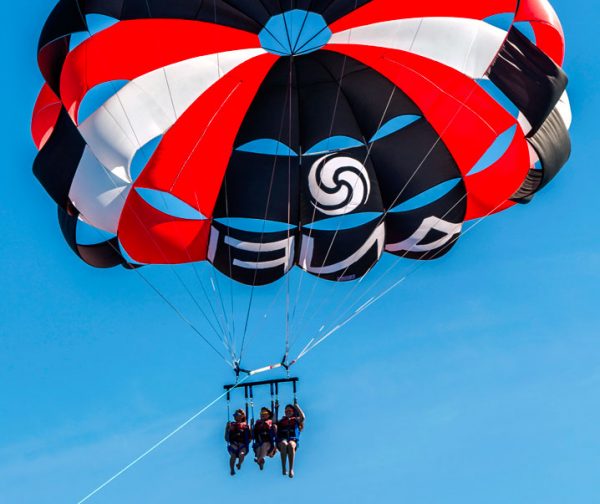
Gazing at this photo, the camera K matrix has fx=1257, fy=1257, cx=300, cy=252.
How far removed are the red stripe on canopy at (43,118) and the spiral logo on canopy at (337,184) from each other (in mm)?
3501

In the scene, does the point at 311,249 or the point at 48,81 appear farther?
the point at 311,249

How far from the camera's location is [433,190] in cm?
1652

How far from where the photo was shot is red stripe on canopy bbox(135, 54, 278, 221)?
52.1 feet

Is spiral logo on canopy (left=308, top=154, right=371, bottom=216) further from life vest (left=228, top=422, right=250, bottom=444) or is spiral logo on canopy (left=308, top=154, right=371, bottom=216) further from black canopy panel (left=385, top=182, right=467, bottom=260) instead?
life vest (left=228, top=422, right=250, bottom=444)

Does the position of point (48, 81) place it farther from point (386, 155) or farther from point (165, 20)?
point (386, 155)

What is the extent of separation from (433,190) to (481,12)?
7.84 feet

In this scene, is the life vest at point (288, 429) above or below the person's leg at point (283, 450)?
above

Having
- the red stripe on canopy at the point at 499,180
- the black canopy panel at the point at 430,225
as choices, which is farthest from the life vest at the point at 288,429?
the red stripe on canopy at the point at 499,180

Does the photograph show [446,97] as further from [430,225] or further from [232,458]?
[232,458]

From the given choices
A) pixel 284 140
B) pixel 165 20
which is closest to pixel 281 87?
pixel 284 140

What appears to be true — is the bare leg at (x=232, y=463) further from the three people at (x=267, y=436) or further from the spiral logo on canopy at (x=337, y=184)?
the spiral logo on canopy at (x=337, y=184)

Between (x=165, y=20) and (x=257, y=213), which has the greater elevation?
(x=165, y=20)

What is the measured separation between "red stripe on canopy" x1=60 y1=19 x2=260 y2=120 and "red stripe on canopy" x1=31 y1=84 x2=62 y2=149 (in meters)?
1.18

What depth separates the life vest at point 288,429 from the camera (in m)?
15.7
